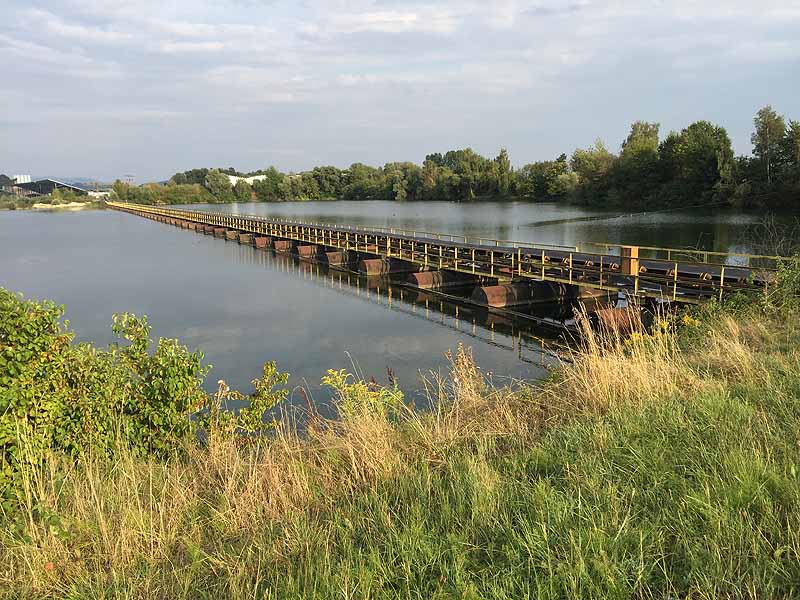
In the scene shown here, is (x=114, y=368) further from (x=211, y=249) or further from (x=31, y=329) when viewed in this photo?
(x=211, y=249)

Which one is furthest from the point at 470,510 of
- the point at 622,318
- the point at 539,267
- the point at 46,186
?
the point at 46,186

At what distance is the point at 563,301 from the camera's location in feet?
74.7

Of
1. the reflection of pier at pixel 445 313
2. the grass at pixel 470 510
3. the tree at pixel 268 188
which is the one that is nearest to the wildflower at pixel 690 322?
the reflection of pier at pixel 445 313

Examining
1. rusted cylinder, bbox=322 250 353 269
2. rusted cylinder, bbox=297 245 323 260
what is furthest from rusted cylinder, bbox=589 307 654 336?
rusted cylinder, bbox=297 245 323 260

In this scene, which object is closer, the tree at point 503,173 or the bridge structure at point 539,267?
the bridge structure at point 539,267

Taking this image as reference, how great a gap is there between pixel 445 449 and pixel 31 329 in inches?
145

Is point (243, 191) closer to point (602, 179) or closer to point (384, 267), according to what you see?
point (602, 179)

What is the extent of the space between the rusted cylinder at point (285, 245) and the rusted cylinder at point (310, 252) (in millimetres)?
4577

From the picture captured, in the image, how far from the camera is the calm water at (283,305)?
16.5 m

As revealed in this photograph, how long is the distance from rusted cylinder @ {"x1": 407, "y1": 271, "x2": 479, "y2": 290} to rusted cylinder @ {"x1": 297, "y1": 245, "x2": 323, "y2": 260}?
50.8ft

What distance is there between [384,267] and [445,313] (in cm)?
1062

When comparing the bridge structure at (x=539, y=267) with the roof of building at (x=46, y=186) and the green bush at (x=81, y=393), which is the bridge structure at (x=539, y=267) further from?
the roof of building at (x=46, y=186)

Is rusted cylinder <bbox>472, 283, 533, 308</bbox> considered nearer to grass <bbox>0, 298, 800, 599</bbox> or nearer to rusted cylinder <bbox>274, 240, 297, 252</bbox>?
grass <bbox>0, 298, 800, 599</bbox>

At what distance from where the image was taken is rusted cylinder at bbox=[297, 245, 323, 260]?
4169cm
